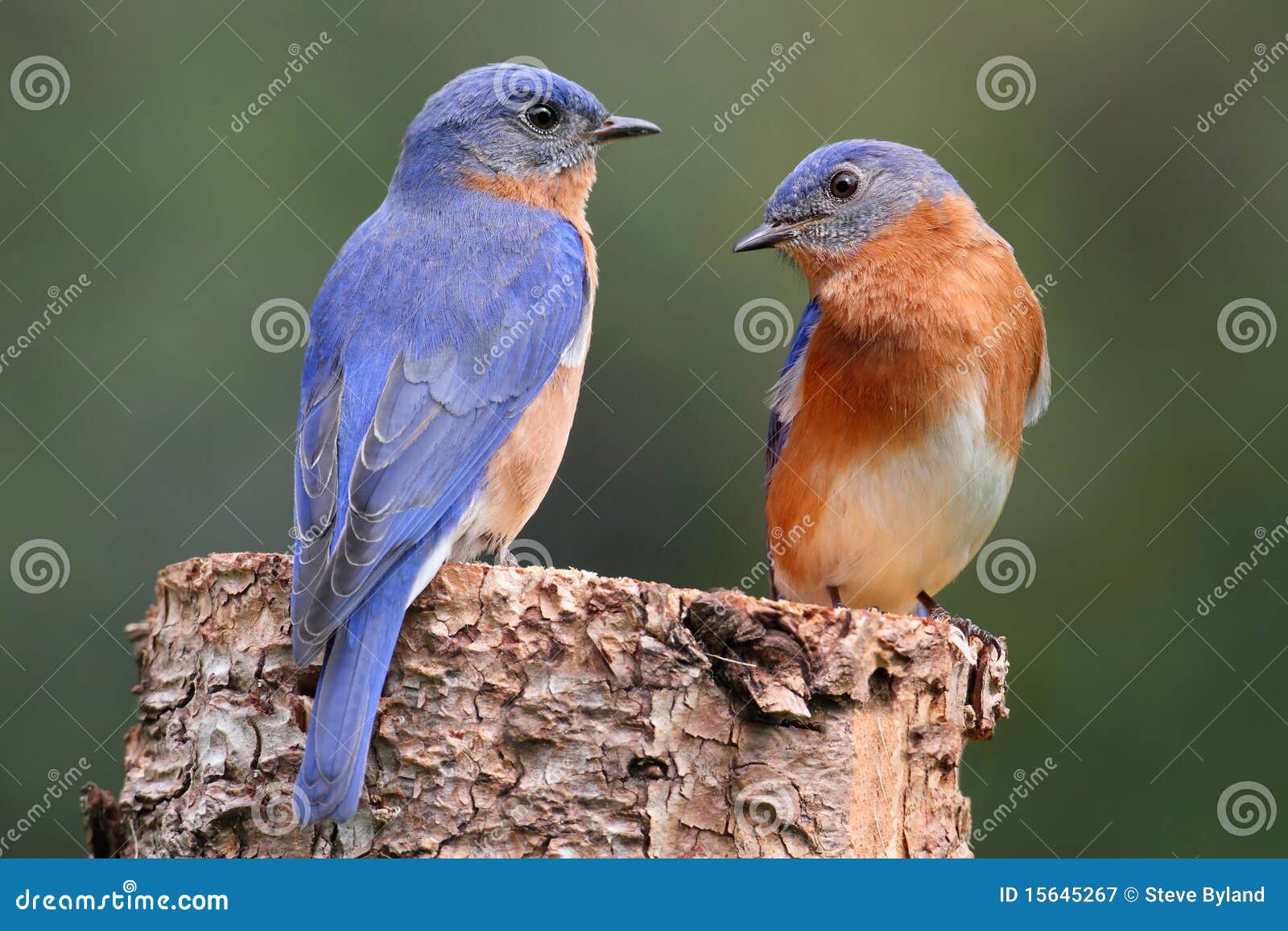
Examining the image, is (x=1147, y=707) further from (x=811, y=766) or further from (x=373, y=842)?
(x=373, y=842)

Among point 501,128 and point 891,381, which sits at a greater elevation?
point 891,381

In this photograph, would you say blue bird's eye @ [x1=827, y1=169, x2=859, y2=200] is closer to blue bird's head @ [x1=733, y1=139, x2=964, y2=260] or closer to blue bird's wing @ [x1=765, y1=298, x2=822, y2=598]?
blue bird's head @ [x1=733, y1=139, x2=964, y2=260]

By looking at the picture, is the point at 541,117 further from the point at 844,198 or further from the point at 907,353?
the point at 907,353

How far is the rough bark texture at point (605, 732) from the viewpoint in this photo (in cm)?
386

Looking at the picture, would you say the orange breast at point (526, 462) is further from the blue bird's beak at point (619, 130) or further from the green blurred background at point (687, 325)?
the green blurred background at point (687, 325)

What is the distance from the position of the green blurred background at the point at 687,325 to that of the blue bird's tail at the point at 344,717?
3.56m

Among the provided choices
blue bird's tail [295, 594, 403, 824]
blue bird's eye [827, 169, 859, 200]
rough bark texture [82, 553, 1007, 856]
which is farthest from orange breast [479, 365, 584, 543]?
blue bird's eye [827, 169, 859, 200]

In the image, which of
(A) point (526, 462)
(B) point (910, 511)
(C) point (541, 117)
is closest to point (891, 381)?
(B) point (910, 511)

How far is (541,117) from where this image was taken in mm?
5602

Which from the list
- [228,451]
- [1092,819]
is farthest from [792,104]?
[1092,819]

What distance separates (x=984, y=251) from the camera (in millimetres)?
5723

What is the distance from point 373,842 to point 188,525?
162 inches

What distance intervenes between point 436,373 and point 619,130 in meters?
1.60

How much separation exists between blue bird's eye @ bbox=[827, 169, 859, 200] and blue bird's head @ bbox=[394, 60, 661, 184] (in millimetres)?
982
